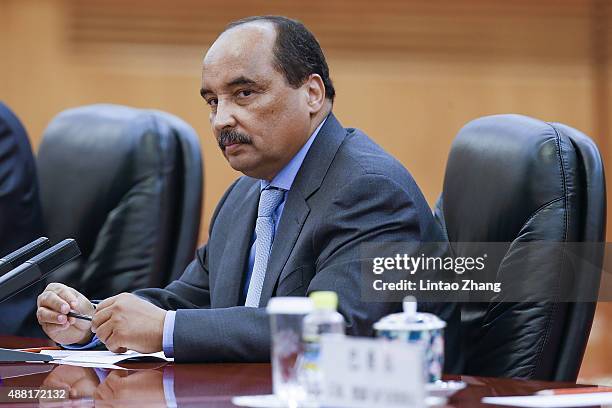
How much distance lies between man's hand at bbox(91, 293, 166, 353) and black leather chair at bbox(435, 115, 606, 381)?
1.97ft

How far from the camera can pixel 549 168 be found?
1930 millimetres

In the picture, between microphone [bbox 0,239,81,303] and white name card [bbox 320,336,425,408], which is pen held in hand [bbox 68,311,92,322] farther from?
white name card [bbox 320,336,425,408]

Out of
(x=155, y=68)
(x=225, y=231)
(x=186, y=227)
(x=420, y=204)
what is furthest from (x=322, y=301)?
(x=155, y=68)

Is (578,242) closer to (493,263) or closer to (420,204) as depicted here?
(493,263)

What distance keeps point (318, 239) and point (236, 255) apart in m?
0.27

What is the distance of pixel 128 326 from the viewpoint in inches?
68.8

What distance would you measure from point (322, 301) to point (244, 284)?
1006mm

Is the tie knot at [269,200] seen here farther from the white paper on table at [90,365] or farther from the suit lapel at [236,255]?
the white paper on table at [90,365]

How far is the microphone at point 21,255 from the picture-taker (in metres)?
1.73

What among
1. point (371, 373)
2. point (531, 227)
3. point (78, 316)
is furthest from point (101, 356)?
point (371, 373)

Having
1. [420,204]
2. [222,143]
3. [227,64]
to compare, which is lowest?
[420,204]

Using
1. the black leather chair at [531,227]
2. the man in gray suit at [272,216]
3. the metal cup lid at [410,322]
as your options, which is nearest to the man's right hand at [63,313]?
the man in gray suit at [272,216]

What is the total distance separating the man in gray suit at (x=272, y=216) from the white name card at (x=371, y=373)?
2.28ft

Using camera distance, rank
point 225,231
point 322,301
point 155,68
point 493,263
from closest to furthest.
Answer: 1. point 322,301
2. point 493,263
3. point 225,231
4. point 155,68
